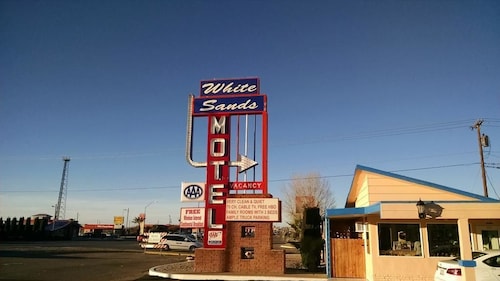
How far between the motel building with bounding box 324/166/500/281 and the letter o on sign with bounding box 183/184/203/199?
6461mm

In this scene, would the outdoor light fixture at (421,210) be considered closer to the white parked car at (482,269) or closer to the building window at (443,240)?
the building window at (443,240)

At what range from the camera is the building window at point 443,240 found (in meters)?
14.9

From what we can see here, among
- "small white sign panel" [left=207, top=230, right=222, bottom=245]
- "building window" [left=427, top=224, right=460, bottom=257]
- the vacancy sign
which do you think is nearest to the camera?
"building window" [left=427, top=224, right=460, bottom=257]

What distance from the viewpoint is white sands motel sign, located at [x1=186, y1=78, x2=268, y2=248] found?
19547mm

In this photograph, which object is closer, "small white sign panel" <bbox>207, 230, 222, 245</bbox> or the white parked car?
the white parked car

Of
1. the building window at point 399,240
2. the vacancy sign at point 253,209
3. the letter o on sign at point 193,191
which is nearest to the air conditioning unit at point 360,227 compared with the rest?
the building window at point 399,240

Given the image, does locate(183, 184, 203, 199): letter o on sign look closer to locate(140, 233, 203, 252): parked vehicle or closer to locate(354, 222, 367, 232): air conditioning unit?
locate(354, 222, 367, 232): air conditioning unit

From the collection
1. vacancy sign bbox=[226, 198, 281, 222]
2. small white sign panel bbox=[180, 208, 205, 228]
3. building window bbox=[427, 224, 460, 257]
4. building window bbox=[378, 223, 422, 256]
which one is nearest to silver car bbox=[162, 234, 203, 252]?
small white sign panel bbox=[180, 208, 205, 228]

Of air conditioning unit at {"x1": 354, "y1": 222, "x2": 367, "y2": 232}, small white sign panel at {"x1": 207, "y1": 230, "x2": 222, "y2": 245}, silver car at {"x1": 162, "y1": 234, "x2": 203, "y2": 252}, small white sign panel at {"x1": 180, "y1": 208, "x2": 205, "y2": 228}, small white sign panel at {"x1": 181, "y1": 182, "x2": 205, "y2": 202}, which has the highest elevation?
small white sign panel at {"x1": 181, "y1": 182, "x2": 205, "y2": 202}

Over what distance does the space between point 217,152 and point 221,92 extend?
3238mm

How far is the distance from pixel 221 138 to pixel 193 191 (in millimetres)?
3039

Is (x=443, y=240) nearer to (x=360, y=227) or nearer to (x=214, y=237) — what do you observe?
(x=360, y=227)

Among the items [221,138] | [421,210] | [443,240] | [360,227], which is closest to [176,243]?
[221,138]

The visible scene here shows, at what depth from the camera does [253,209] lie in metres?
19.1
